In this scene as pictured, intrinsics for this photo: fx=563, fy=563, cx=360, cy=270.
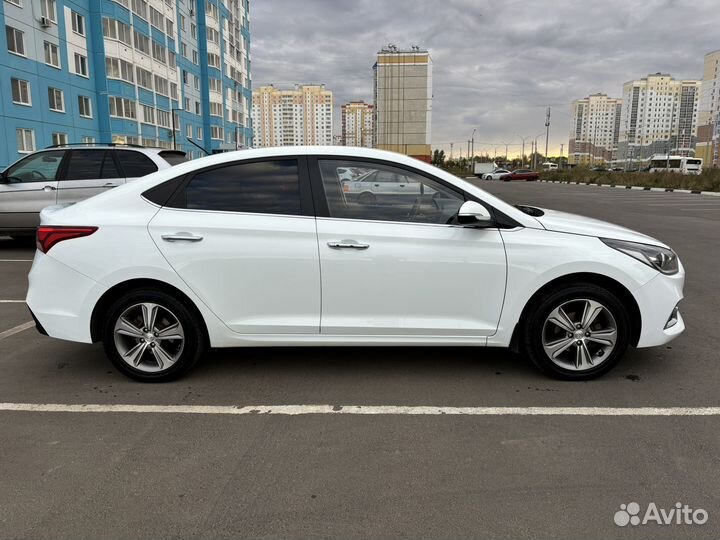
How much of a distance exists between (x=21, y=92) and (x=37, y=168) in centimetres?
2553

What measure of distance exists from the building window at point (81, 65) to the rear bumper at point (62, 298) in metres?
38.9

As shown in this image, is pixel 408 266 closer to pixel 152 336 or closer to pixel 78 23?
pixel 152 336

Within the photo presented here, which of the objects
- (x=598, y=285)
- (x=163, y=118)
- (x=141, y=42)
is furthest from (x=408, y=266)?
(x=163, y=118)

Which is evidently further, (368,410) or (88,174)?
(88,174)

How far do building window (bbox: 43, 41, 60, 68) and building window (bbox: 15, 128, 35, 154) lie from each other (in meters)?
4.96

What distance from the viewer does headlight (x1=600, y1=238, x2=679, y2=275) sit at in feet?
13.4

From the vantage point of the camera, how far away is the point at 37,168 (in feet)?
32.5

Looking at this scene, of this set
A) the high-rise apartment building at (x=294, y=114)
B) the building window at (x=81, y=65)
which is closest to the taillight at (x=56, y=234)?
the building window at (x=81, y=65)

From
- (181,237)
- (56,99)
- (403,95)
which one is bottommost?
(181,237)

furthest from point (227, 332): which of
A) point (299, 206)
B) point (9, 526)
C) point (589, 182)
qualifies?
point (589, 182)

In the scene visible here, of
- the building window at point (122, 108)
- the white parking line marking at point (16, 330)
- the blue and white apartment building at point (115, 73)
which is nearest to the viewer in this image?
the white parking line marking at point (16, 330)

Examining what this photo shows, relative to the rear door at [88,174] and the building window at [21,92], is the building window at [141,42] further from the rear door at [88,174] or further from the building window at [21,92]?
the rear door at [88,174]

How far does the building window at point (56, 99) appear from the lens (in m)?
33.8

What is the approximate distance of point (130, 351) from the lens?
13.6ft
